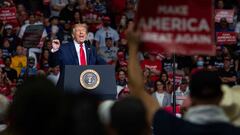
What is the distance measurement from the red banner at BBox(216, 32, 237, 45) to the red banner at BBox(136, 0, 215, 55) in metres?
11.7

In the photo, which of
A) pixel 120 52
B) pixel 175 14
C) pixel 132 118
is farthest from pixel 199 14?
pixel 120 52

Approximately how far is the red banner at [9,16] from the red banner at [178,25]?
1184 cm

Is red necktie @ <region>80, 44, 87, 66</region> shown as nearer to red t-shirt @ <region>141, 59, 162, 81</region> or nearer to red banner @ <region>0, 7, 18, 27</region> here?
red t-shirt @ <region>141, 59, 162, 81</region>

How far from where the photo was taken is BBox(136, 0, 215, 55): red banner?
148 inches

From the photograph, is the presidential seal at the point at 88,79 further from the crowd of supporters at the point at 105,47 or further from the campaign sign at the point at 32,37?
the crowd of supporters at the point at 105,47

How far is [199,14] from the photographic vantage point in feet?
12.5

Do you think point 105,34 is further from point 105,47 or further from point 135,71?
point 135,71

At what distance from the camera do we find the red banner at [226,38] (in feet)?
50.6

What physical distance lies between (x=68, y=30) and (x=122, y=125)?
1258cm

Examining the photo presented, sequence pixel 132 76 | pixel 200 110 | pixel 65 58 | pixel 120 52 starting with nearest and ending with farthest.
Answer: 1. pixel 200 110
2. pixel 132 76
3. pixel 65 58
4. pixel 120 52

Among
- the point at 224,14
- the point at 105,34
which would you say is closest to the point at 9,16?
the point at 105,34

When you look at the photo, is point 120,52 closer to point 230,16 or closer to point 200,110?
point 230,16

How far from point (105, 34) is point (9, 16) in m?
1.95

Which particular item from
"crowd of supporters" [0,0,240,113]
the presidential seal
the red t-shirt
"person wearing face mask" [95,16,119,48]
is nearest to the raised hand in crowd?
the presidential seal
